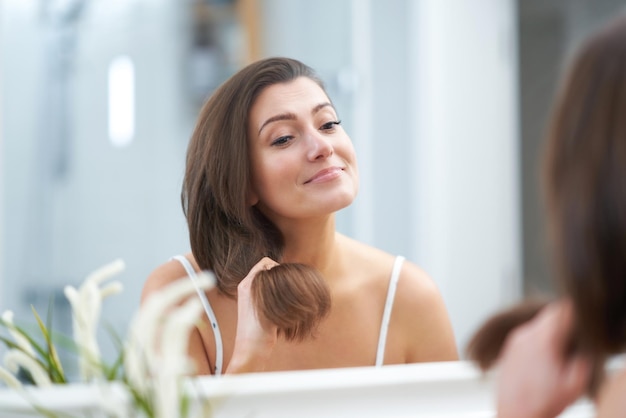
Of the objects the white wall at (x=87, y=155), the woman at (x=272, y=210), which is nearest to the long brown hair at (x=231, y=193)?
the woman at (x=272, y=210)

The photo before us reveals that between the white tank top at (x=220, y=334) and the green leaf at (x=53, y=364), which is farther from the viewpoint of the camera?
the white tank top at (x=220, y=334)

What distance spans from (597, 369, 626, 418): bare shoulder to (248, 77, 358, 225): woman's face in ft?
1.21

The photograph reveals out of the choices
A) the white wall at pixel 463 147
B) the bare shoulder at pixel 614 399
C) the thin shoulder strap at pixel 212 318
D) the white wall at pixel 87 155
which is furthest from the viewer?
the white wall at pixel 463 147

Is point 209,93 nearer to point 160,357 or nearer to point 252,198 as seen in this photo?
point 252,198

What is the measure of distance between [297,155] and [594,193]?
0.37m

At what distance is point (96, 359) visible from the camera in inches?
19.1

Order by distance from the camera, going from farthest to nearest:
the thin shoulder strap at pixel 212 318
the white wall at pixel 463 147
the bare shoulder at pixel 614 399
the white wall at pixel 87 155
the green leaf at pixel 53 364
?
1. the white wall at pixel 463 147
2. the white wall at pixel 87 155
3. the thin shoulder strap at pixel 212 318
4. the green leaf at pixel 53 364
5. the bare shoulder at pixel 614 399

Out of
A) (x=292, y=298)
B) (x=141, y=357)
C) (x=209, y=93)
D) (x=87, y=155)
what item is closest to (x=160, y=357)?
(x=141, y=357)

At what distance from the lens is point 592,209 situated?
1.41ft

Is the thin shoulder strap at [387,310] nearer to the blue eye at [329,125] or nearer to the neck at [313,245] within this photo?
the neck at [313,245]

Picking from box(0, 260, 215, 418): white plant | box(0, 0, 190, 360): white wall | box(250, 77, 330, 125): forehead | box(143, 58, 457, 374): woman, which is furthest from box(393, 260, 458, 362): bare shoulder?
box(0, 0, 190, 360): white wall

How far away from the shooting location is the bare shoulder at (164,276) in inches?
30.0

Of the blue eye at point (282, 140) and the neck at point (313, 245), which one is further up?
the blue eye at point (282, 140)

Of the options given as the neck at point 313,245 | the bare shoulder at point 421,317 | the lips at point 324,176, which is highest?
the lips at point 324,176
